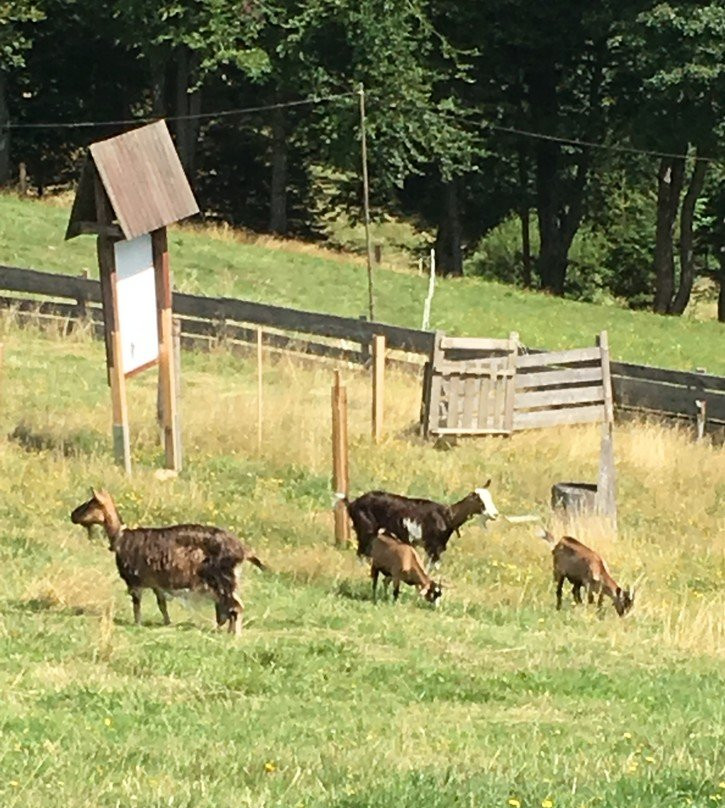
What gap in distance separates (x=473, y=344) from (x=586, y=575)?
11.2 metres

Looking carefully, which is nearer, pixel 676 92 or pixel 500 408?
pixel 500 408

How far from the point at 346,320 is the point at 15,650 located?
19173mm

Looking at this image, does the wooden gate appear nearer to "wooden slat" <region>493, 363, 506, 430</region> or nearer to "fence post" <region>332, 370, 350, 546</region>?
"wooden slat" <region>493, 363, 506, 430</region>

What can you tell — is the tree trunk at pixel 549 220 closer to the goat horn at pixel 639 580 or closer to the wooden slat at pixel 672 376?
the wooden slat at pixel 672 376

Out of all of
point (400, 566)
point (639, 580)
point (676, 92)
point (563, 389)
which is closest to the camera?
point (400, 566)

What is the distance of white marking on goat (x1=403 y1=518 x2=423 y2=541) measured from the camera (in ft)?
50.1

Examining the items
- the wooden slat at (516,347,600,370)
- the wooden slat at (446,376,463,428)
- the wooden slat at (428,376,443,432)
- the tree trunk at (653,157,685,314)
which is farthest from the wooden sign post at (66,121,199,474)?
the tree trunk at (653,157,685,314)

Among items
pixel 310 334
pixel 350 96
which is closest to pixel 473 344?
pixel 310 334

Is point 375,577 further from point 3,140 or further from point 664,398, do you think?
point 3,140

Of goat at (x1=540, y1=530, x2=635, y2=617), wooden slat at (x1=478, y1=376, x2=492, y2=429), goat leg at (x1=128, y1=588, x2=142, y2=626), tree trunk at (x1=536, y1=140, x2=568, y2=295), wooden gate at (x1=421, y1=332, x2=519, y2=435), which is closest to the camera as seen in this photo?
goat leg at (x1=128, y1=588, x2=142, y2=626)

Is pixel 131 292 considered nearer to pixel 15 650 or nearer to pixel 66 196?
pixel 15 650

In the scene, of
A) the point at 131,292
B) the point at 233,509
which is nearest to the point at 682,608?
the point at 233,509

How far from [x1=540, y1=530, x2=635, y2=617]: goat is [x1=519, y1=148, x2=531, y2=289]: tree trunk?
153 ft

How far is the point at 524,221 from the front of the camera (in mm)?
62438
